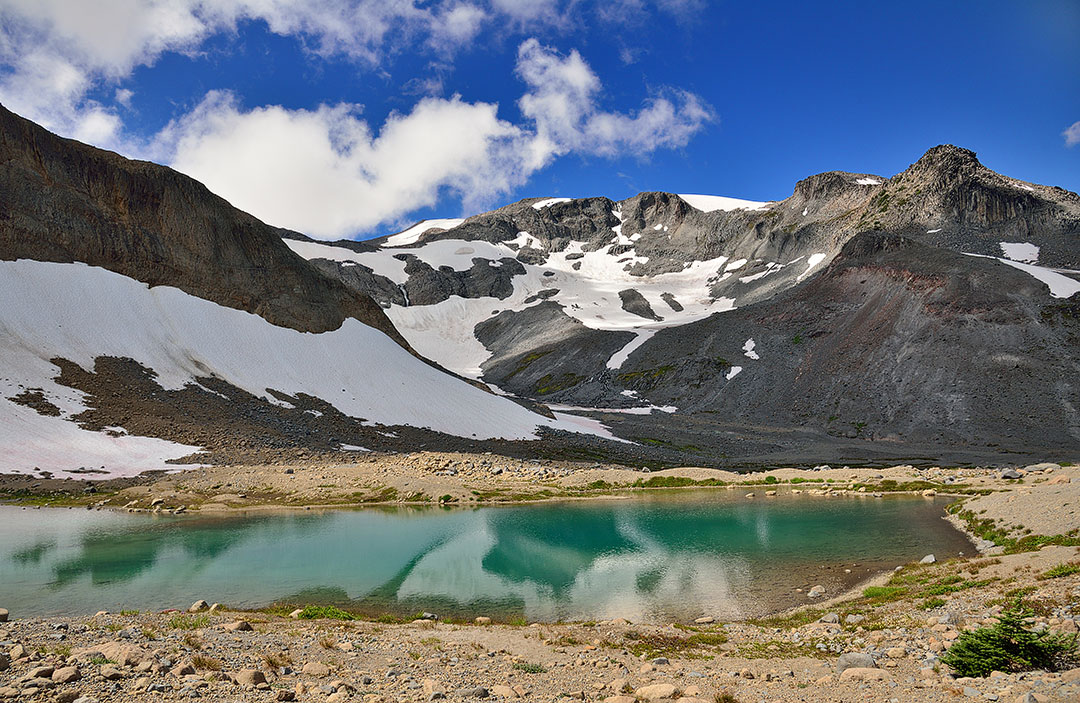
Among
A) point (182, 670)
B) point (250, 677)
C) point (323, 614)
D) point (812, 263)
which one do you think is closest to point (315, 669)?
point (250, 677)

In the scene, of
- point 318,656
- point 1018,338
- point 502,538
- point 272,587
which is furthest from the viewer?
point 1018,338

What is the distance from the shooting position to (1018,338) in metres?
86.2

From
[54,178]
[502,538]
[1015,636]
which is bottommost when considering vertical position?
[502,538]

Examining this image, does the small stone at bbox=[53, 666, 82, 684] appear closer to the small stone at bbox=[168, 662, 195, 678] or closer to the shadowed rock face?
the small stone at bbox=[168, 662, 195, 678]

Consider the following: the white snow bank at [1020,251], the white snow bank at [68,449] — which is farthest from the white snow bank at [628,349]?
the white snow bank at [68,449]

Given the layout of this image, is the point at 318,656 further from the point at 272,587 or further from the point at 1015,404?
the point at 1015,404

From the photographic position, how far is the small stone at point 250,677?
9426 mm

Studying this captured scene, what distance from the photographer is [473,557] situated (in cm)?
2703

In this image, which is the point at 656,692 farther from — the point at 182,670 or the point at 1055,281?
the point at 1055,281

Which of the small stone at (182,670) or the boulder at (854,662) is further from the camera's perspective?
the boulder at (854,662)

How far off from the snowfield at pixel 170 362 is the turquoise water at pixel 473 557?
10.7m

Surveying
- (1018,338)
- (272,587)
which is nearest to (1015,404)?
(1018,338)

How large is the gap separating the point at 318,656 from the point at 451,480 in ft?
110

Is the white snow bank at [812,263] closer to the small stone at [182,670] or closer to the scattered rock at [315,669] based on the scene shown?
the scattered rock at [315,669]
